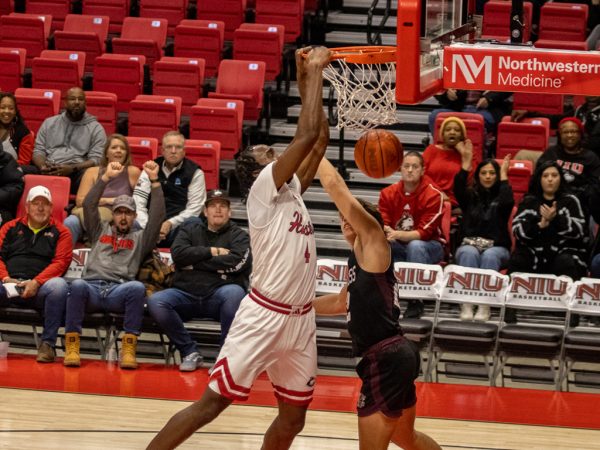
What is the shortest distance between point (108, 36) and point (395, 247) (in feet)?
20.7

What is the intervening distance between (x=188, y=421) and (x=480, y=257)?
4.63 metres

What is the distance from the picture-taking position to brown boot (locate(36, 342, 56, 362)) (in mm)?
9609

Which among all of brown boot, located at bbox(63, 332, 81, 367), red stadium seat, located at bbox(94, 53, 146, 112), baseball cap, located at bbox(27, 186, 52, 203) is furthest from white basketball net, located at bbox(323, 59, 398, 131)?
red stadium seat, located at bbox(94, 53, 146, 112)

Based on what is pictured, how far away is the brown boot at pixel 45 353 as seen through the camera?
31.5 feet

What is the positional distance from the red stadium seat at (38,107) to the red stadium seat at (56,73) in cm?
56

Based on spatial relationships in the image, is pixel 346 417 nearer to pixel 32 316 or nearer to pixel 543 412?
pixel 543 412

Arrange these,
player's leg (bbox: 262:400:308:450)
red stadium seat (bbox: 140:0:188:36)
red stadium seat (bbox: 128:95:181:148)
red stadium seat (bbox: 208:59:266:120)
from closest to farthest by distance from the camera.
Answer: player's leg (bbox: 262:400:308:450) < red stadium seat (bbox: 128:95:181:148) < red stadium seat (bbox: 208:59:266:120) < red stadium seat (bbox: 140:0:188:36)

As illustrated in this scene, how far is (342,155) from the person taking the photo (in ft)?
39.8

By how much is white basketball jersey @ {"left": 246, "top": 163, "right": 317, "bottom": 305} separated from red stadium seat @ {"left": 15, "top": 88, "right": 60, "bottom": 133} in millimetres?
6916

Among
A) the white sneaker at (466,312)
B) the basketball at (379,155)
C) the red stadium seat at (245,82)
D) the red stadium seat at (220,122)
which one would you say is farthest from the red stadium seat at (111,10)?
the basketball at (379,155)

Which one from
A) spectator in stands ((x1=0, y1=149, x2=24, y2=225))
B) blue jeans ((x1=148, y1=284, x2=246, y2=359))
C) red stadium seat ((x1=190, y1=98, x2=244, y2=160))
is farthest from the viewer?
red stadium seat ((x1=190, y1=98, x2=244, y2=160))

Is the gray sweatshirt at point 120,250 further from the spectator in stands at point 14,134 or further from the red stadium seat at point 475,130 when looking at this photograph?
the red stadium seat at point 475,130

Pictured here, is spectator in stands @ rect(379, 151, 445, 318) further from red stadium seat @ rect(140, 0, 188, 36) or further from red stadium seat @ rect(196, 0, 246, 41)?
red stadium seat @ rect(140, 0, 188, 36)

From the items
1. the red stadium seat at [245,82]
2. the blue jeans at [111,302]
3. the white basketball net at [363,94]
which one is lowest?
the blue jeans at [111,302]
